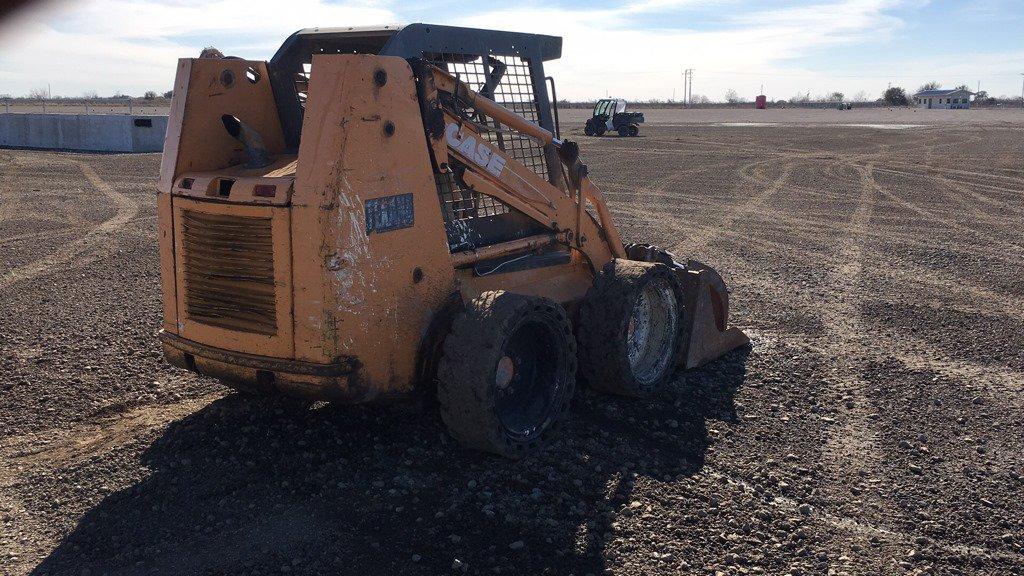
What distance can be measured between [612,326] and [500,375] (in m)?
1.07

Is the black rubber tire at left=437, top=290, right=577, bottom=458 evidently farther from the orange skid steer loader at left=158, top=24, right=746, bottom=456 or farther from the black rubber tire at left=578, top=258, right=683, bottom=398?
the black rubber tire at left=578, top=258, right=683, bottom=398

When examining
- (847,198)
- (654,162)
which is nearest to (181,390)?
(847,198)

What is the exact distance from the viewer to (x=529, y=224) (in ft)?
19.6

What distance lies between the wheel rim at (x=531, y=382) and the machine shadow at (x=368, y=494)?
0.70 ft

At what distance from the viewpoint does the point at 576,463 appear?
504cm

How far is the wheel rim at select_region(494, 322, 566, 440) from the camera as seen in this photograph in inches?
201

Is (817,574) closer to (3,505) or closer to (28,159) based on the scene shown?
(3,505)

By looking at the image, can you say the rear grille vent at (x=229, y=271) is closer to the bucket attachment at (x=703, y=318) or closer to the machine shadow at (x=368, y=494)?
the machine shadow at (x=368, y=494)

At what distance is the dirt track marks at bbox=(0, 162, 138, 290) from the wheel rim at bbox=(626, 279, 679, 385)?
272 inches

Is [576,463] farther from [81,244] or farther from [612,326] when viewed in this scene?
[81,244]

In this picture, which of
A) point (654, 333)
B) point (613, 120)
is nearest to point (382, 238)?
point (654, 333)

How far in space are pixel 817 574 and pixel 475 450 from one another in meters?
1.94

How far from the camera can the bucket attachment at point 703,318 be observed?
6.65 meters

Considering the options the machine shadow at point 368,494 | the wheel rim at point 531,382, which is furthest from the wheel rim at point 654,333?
the wheel rim at point 531,382
